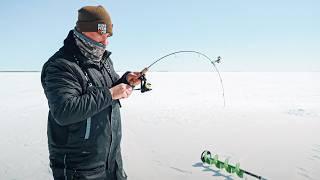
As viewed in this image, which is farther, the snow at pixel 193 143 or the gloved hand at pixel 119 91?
the snow at pixel 193 143

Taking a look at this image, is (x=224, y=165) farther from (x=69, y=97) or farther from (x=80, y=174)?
(x=69, y=97)

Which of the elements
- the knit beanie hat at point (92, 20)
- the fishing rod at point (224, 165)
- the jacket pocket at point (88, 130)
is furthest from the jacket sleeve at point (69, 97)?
the fishing rod at point (224, 165)

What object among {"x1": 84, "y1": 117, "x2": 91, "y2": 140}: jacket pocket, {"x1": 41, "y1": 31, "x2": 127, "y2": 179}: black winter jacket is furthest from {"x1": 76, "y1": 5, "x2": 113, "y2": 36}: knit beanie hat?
{"x1": 84, "y1": 117, "x2": 91, "y2": 140}: jacket pocket

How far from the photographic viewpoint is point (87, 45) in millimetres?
2594

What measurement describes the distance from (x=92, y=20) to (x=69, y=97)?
0.71 m

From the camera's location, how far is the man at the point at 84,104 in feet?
7.46

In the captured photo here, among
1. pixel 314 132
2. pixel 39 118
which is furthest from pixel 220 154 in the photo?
pixel 39 118

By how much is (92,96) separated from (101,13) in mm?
738

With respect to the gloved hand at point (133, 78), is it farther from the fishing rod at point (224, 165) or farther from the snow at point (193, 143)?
the snow at point (193, 143)

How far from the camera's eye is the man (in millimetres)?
2274

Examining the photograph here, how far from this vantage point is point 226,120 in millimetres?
11445

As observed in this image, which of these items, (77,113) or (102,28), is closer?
(77,113)

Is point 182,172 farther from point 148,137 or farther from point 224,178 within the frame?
point 148,137

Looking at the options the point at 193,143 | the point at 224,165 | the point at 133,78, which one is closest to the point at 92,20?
the point at 133,78
